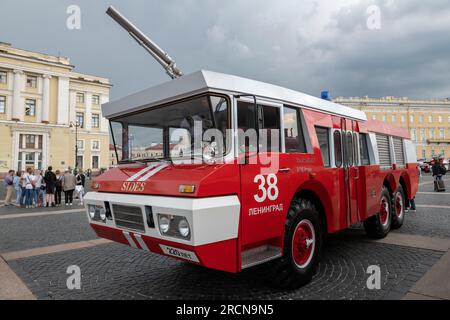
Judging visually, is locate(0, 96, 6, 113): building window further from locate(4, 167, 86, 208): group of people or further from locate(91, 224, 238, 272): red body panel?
locate(91, 224, 238, 272): red body panel

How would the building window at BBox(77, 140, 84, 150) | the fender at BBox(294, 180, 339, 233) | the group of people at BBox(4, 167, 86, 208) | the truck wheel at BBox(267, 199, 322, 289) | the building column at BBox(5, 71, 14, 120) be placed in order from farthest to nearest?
the building window at BBox(77, 140, 84, 150) < the building column at BBox(5, 71, 14, 120) < the group of people at BBox(4, 167, 86, 208) < the fender at BBox(294, 180, 339, 233) < the truck wheel at BBox(267, 199, 322, 289)

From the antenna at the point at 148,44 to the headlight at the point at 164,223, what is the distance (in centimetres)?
329

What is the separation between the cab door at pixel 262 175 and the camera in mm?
3176

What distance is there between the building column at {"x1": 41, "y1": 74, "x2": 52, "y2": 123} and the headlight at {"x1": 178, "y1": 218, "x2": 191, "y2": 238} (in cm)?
5835

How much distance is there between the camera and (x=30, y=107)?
52.6 m

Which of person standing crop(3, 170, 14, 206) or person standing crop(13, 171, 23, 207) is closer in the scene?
person standing crop(13, 171, 23, 207)

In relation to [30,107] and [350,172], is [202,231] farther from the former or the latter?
[30,107]

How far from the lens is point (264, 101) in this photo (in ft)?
11.8

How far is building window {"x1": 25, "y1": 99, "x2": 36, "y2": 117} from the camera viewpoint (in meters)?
52.1

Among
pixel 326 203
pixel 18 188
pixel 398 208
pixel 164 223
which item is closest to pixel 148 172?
pixel 164 223

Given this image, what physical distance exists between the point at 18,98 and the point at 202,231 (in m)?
59.5

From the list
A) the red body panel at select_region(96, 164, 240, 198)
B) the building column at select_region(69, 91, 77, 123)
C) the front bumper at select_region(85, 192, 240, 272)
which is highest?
the building column at select_region(69, 91, 77, 123)

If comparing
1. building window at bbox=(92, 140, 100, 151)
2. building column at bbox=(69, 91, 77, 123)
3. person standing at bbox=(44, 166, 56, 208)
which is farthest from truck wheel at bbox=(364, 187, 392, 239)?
→ building window at bbox=(92, 140, 100, 151)
